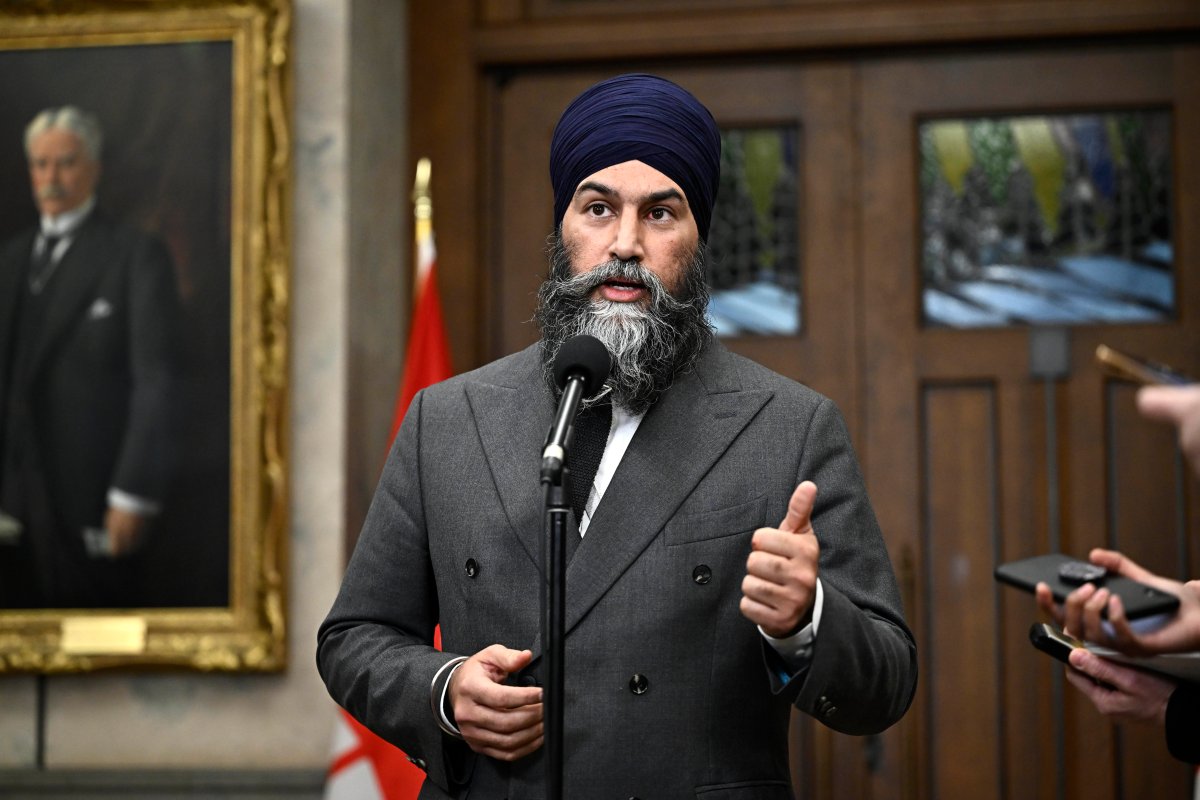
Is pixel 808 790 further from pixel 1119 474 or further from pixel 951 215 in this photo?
pixel 951 215

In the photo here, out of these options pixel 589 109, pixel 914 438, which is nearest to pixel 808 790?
pixel 914 438

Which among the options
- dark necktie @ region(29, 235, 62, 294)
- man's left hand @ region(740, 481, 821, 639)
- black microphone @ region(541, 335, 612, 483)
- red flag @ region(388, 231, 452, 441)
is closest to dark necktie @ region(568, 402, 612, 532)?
black microphone @ region(541, 335, 612, 483)

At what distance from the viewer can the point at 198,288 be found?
389 centimetres

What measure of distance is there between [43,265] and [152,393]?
0.51 m

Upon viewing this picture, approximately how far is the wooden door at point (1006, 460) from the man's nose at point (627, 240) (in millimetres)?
2056

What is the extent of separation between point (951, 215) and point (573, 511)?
244cm

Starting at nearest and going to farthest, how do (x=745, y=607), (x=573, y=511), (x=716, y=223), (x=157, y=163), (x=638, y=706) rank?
1. (x=745, y=607)
2. (x=638, y=706)
3. (x=573, y=511)
4. (x=157, y=163)
5. (x=716, y=223)

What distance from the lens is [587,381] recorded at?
1845 millimetres

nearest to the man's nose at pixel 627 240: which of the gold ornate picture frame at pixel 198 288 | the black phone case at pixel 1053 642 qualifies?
the black phone case at pixel 1053 642

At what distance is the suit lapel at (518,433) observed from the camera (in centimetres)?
213

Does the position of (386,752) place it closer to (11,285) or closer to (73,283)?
→ (73,283)

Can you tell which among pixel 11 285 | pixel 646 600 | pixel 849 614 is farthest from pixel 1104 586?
pixel 11 285

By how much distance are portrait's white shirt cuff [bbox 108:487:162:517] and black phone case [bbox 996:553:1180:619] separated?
2.64 meters

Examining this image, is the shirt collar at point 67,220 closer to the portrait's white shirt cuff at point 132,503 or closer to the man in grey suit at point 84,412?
the man in grey suit at point 84,412
